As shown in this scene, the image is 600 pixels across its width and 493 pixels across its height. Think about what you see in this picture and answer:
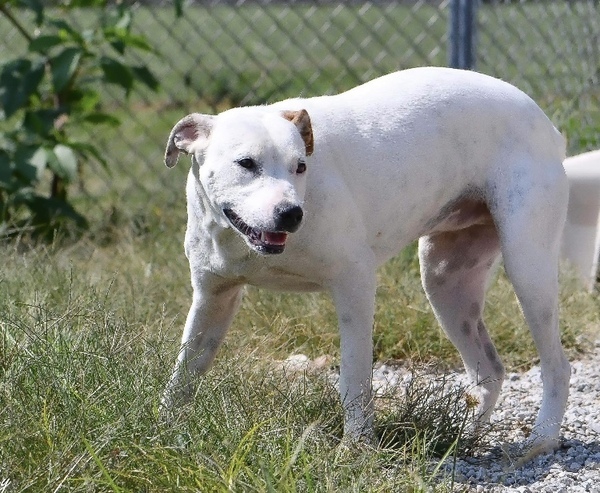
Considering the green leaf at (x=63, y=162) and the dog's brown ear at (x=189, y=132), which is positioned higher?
the dog's brown ear at (x=189, y=132)

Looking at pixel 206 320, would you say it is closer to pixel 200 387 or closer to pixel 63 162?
pixel 200 387

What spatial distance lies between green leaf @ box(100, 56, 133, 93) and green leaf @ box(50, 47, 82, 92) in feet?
0.47

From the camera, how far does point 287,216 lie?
3012 mm

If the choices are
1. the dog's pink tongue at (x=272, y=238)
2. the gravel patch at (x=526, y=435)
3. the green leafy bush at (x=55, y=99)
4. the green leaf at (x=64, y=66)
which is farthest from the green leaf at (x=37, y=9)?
the dog's pink tongue at (x=272, y=238)

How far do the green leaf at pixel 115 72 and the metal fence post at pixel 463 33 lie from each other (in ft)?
5.59

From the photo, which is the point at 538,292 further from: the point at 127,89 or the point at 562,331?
the point at 127,89

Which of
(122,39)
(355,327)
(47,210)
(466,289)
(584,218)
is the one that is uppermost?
(122,39)

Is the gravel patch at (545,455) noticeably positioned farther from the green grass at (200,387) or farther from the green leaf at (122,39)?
the green leaf at (122,39)

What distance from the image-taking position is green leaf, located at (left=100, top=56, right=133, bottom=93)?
586 cm

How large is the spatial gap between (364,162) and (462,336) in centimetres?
90

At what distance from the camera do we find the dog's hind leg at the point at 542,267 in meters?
3.72

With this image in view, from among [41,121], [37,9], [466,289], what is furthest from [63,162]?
[466,289]

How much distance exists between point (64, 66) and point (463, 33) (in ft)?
6.79

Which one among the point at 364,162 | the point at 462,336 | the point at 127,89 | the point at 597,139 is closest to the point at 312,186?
the point at 364,162
